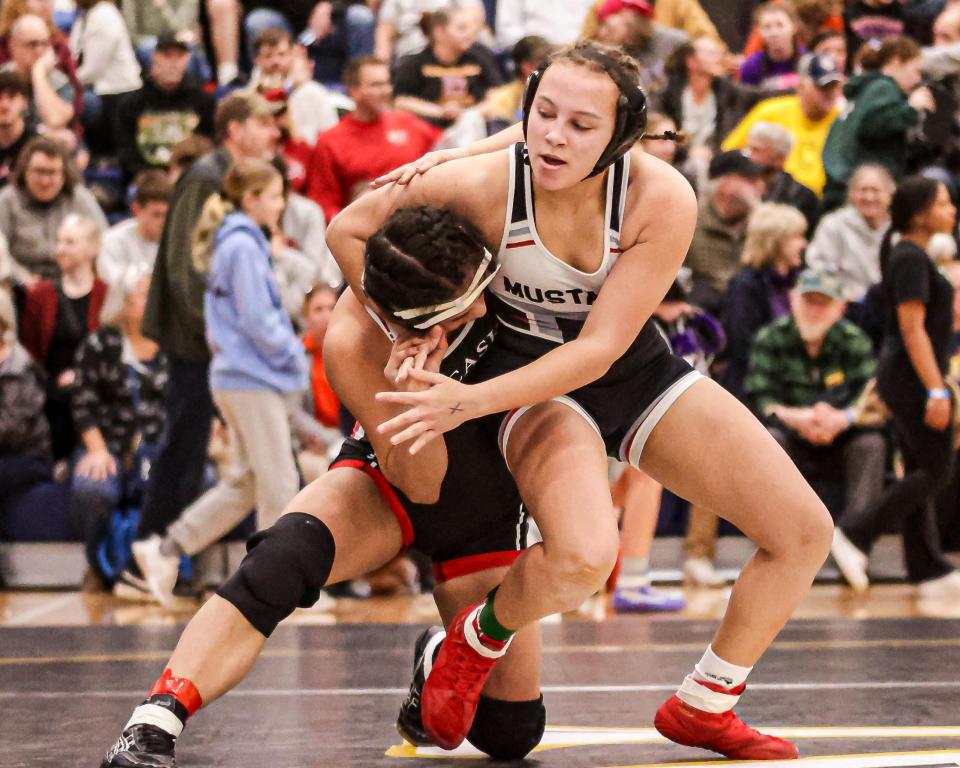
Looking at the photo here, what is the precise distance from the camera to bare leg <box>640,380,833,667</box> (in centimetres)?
326

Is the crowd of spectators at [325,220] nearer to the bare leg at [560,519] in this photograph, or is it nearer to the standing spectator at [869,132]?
the standing spectator at [869,132]

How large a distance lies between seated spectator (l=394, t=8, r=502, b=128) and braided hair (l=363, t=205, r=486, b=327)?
5579 mm

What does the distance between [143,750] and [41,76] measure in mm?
6506

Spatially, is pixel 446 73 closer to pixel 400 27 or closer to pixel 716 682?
pixel 400 27

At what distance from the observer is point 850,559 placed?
21.8ft

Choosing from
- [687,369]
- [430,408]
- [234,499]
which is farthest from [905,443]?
[430,408]

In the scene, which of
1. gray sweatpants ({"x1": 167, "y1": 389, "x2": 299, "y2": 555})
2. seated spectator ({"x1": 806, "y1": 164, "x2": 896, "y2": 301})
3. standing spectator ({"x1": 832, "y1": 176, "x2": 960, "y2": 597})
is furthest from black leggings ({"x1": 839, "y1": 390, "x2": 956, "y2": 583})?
gray sweatpants ({"x1": 167, "y1": 389, "x2": 299, "y2": 555})

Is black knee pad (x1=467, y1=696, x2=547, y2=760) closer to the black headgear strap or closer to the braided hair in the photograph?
the braided hair

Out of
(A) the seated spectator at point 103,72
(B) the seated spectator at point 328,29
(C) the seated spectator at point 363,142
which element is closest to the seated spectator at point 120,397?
(C) the seated spectator at point 363,142

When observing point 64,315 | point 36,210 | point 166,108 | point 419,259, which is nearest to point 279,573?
point 419,259

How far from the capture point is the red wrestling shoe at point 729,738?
3383mm

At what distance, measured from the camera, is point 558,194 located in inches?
127

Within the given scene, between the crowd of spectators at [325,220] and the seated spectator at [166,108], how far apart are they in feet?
0.06

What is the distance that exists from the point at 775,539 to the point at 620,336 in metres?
0.54
